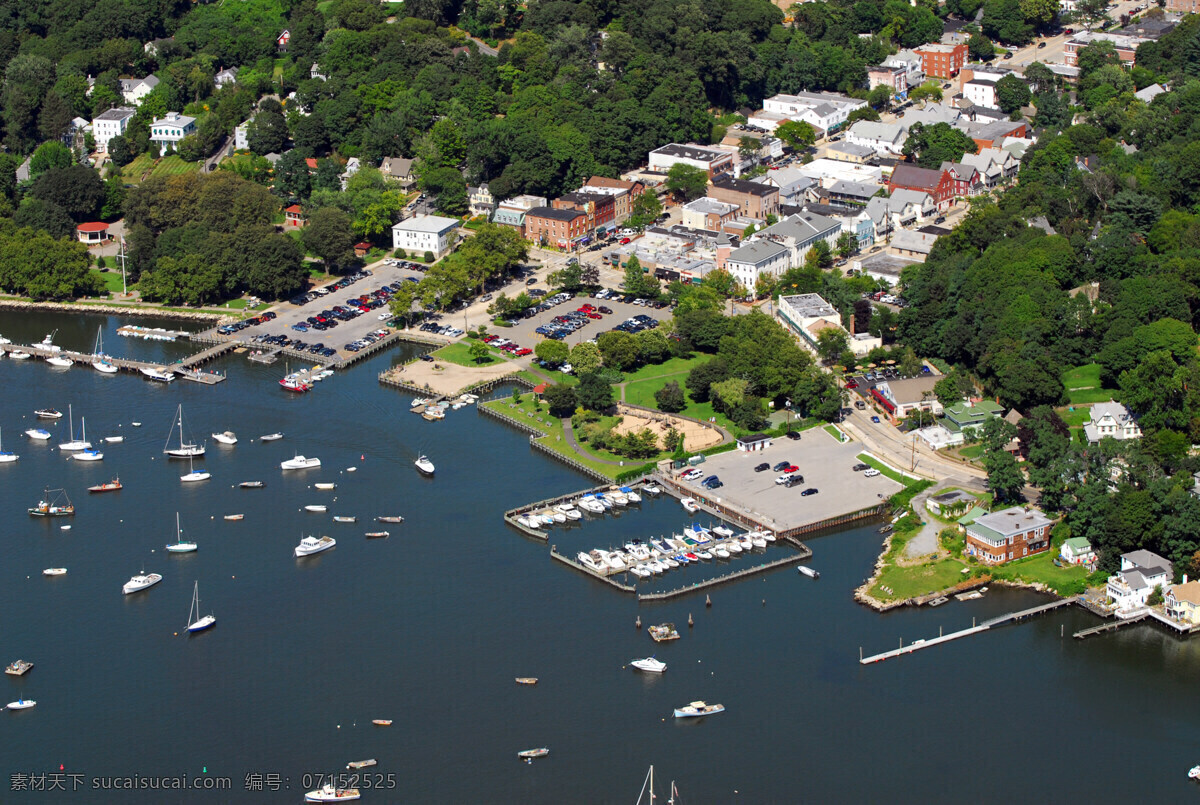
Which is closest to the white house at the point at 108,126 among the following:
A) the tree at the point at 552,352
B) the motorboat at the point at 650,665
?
the tree at the point at 552,352

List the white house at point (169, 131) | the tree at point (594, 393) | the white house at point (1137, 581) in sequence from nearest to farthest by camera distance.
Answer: the white house at point (1137, 581)
the tree at point (594, 393)
the white house at point (169, 131)

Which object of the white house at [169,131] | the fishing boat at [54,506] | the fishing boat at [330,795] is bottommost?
the fishing boat at [330,795]

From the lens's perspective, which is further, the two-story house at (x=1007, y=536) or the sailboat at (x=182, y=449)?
the sailboat at (x=182, y=449)

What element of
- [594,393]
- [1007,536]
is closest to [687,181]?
[594,393]

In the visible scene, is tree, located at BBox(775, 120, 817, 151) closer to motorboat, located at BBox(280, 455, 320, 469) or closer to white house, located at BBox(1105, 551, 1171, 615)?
motorboat, located at BBox(280, 455, 320, 469)

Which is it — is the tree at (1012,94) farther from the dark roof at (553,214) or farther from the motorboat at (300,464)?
the motorboat at (300,464)

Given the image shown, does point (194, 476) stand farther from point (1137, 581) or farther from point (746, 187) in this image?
point (746, 187)
